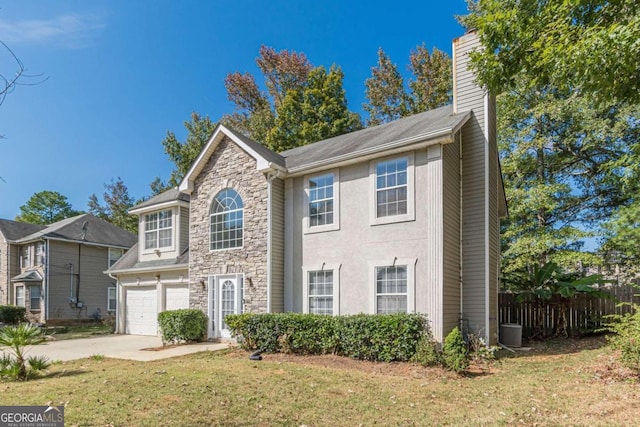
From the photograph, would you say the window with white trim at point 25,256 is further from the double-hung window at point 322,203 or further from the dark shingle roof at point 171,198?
the double-hung window at point 322,203

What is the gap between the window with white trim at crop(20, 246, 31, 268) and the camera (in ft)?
85.0

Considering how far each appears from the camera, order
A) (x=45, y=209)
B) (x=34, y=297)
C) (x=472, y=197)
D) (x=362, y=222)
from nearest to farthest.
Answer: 1. (x=472, y=197)
2. (x=362, y=222)
3. (x=34, y=297)
4. (x=45, y=209)

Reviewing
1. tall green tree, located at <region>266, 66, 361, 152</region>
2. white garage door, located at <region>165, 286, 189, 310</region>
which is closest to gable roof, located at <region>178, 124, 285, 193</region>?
white garage door, located at <region>165, 286, 189, 310</region>

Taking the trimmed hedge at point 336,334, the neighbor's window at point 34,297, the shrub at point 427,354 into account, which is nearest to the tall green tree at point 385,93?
the trimmed hedge at point 336,334

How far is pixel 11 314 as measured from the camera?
24.2 meters

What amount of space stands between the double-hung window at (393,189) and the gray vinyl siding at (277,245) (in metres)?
3.41

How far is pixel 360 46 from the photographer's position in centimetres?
2833

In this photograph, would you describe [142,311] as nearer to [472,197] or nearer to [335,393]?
[335,393]

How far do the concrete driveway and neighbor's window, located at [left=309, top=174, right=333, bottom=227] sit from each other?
16.2ft

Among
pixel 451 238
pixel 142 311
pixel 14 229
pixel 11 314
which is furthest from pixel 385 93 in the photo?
pixel 11 314

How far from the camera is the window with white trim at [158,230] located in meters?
17.5

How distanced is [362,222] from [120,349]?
8803mm

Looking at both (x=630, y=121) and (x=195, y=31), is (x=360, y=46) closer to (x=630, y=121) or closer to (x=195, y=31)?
(x=195, y=31)

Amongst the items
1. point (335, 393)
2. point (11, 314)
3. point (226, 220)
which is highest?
point (226, 220)
